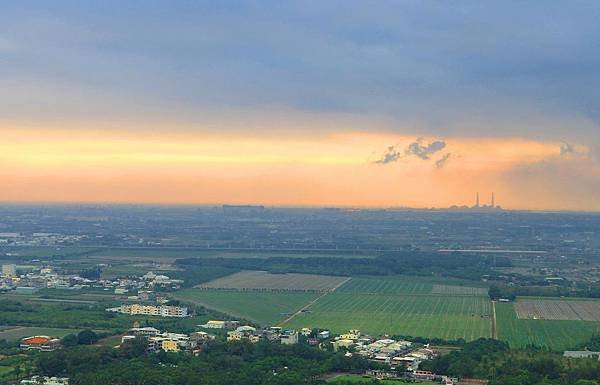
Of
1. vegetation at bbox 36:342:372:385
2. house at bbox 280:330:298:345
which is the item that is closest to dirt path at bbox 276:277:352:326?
house at bbox 280:330:298:345

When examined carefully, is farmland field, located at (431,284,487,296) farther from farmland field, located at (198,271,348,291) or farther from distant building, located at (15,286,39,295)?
distant building, located at (15,286,39,295)

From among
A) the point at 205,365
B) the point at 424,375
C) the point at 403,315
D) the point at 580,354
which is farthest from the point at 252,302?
the point at 580,354

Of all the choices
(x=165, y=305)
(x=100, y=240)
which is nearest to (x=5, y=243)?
(x=100, y=240)

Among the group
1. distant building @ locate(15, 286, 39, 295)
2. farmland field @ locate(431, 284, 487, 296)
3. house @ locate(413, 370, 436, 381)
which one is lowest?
house @ locate(413, 370, 436, 381)

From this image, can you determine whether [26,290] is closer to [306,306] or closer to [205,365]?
[306,306]

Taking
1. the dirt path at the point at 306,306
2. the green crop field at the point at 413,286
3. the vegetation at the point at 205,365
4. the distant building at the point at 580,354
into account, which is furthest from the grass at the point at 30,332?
the green crop field at the point at 413,286

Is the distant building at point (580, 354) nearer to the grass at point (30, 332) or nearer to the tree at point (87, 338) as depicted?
the tree at point (87, 338)
